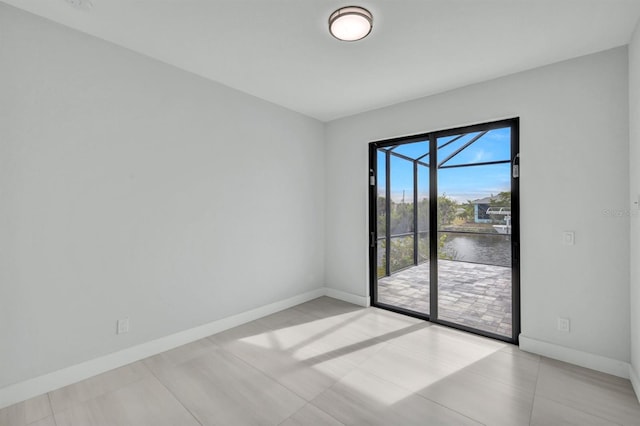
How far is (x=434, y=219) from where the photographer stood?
3.45 m

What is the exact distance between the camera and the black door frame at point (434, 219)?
2.89 meters

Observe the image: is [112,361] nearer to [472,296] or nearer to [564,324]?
[472,296]

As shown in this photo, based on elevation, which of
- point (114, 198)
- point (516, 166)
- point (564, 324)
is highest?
point (516, 166)

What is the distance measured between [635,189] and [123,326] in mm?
4230

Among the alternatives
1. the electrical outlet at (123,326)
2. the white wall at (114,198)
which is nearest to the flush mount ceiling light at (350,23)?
the white wall at (114,198)

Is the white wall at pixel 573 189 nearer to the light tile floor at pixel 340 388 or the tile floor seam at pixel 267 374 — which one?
the light tile floor at pixel 340 388

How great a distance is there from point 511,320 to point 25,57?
471 cm

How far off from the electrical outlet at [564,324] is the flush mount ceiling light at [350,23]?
2975 mm

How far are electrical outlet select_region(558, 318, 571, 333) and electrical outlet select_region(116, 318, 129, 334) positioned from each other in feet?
12.6

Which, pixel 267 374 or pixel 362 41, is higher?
pixel 362 41

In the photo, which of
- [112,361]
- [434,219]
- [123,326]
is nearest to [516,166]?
[434,219]

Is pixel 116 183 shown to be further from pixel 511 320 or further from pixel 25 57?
pixel 511 320

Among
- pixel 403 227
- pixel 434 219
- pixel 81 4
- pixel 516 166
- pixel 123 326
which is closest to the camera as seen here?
pixel 81 4

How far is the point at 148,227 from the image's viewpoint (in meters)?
2.64
